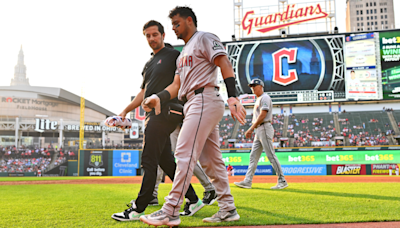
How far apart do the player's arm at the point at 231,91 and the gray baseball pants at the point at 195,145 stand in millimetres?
188

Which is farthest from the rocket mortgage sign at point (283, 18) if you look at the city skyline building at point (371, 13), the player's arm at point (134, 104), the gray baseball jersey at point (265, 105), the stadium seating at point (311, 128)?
the city skyline building at point (371, 13)

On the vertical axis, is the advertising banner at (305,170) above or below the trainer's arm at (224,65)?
below

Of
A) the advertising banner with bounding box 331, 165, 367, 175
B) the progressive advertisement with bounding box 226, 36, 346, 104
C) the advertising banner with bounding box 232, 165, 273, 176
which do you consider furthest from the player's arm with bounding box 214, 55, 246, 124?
the progressive advertisement with bounding box 226, 36, 346, 104

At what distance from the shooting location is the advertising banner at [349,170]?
19.0 meters

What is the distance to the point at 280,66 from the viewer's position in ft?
106

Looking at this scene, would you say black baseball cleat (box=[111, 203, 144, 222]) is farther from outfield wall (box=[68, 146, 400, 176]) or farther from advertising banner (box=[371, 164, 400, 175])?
advertising banner (box=[371, 164, 400, 175])

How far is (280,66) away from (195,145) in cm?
3132

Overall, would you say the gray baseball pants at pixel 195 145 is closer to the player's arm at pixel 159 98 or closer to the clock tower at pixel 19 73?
the player's arm at pixel 159 98

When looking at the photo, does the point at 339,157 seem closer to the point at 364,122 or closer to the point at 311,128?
the point at 311,128

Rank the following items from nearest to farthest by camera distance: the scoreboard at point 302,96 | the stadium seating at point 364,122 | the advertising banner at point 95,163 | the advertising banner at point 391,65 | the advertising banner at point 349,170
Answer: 1. the advertising banner at point 349,170
2. the advertising banner at point 95,163
3. the stadium seating at point 364,122
4. the advertising banner at point 391,65
5. the scoreboard at point 302,96

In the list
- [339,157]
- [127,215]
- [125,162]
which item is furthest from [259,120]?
[125,162]

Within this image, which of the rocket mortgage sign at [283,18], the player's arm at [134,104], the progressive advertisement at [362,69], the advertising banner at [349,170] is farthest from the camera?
the rocket mortgage sign at [283,18]

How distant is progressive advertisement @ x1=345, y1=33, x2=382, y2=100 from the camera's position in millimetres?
30531

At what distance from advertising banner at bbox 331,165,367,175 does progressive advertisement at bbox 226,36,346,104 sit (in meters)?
13.2
